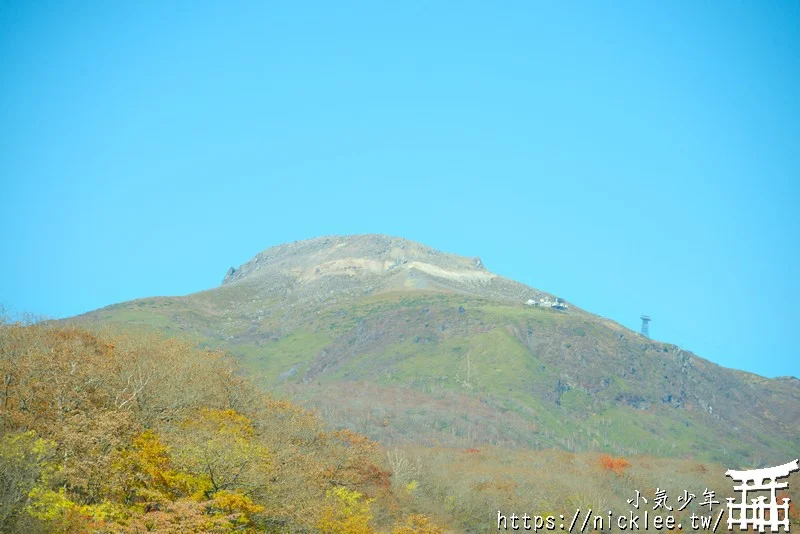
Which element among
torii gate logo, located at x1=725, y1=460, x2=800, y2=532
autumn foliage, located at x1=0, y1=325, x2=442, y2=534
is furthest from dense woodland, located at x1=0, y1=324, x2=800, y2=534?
torii gate logo, located at x1=725, y1=460, x2=800, y2=532

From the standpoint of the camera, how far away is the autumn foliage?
45750mm

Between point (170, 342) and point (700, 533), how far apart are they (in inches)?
2908

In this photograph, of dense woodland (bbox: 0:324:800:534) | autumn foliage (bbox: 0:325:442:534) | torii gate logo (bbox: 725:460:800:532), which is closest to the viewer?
autumn foliage (bbox: 0:325:442:534)

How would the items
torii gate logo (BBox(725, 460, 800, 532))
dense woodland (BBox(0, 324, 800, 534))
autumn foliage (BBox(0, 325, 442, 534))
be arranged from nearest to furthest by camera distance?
1. autumn foliage (BBox(0, 325, 442, 534))
2. dense woodland (BBox(0, 324, 800, 534))
3. torii gate logo (BBox(725, 460, 800, 532))

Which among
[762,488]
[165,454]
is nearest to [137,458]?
[165,454]

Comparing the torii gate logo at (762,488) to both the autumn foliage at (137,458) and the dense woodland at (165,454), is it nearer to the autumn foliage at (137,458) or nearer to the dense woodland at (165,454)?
the dense woodland at (165,454)

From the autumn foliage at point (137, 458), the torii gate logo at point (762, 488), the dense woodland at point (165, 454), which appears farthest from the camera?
the torii gate logo at point (762, 488)

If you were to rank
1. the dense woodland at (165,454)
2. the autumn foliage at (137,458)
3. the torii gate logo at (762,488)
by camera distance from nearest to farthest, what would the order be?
the autumn foliage at (137,458) → the dense woodland at (165,454) → the torii gate logo at (762,488)

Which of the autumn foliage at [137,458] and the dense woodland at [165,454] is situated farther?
the dense woodland at [165,454]

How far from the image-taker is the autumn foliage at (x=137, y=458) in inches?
1801

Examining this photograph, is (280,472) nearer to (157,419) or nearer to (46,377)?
(157,419)

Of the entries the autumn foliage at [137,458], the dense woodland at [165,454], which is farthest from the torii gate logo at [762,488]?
the autumn foliage at [137,458]

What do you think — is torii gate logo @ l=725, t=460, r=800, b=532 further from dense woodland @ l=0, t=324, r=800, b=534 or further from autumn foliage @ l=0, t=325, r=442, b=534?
autumn foliage @ l=0, t=325, r=442, b=534

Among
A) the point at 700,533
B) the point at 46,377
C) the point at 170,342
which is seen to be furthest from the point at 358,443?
the point at 700,533
